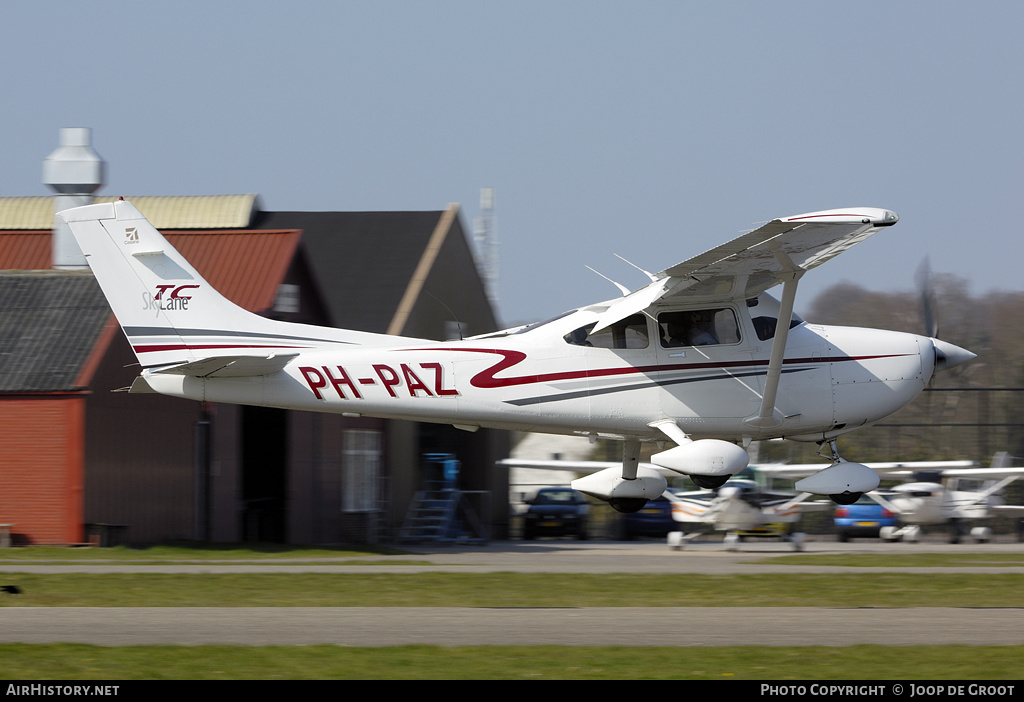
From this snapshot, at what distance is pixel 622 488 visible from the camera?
14.1 metres

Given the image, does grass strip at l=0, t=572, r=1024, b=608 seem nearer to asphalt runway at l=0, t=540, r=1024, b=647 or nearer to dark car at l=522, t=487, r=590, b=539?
asphalt runway at l=0, t=540, r=1024, b=647

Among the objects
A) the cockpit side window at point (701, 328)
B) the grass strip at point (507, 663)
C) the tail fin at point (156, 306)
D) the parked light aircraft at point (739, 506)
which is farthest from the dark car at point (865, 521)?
the grass strip at point (507, 663)

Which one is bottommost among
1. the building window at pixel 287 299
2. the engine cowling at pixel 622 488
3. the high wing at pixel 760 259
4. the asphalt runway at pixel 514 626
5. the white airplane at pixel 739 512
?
the white airplane at pixel 739 512

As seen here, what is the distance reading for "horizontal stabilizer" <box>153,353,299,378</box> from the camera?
525 inches

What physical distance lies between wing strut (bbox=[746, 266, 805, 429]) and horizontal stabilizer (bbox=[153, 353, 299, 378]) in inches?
202

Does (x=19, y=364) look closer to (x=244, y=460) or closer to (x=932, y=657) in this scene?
(x=244, y=460)

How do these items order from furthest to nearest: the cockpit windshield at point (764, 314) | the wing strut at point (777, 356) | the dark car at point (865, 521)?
the dark car at point (865, 521), the cockpit windshield at point (764, 314), the wing strut at point (777, 356)

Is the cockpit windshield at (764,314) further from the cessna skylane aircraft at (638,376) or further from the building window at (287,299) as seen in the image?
the building window at (287,299)

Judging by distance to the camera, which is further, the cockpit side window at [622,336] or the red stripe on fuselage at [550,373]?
the cockpit side window at [622,336]

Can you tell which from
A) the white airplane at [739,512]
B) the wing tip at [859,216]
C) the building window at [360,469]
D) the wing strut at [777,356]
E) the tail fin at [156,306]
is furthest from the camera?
the building window at [360,469]

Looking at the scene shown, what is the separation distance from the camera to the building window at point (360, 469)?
29688 mm

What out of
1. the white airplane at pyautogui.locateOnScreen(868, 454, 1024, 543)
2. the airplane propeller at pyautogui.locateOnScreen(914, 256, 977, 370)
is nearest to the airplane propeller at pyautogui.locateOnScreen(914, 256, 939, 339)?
the airplane propeller at pyautogui.locateOnScreen(914, 256, 977, 370)

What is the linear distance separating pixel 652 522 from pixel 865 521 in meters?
5.66

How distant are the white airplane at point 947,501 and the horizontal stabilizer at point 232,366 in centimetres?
1883
